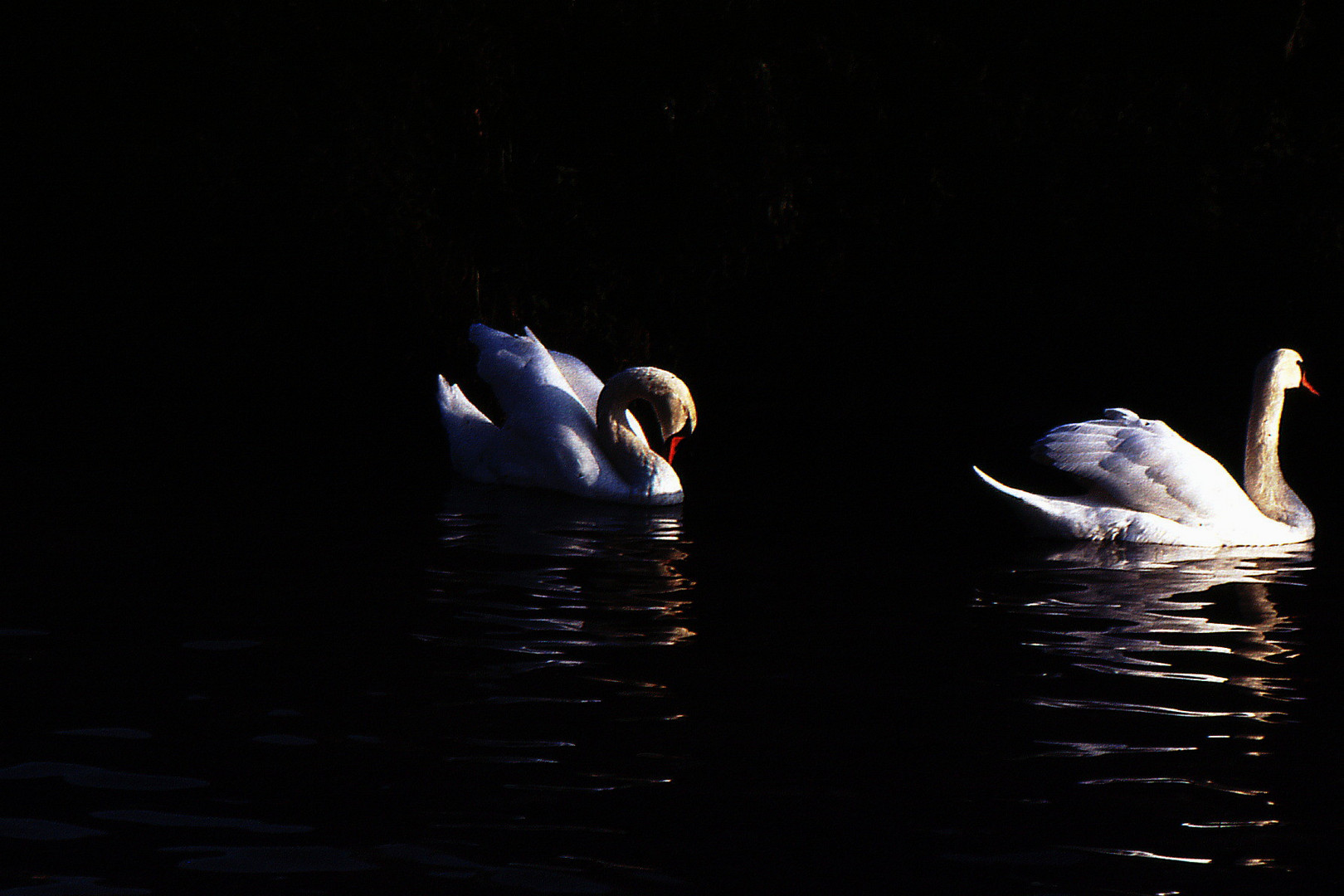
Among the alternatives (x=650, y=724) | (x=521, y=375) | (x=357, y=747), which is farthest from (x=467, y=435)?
(x=357, y=747)

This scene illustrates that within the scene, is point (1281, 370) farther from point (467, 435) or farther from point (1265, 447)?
point (467, 435)

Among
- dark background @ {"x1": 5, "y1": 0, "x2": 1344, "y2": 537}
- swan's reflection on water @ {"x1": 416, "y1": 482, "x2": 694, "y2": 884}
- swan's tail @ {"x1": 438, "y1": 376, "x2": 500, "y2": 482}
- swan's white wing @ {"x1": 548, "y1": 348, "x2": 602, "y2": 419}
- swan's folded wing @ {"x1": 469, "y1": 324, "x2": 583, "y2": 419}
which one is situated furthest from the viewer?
dark background @ {"x1": 5, "y1": 0, "x2": 1344, "y2": 537}

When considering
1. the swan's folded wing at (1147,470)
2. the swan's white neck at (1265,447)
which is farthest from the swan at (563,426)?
the swan's white neck at (1265,447)

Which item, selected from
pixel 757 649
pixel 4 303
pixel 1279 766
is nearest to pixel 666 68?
pixel 4 303

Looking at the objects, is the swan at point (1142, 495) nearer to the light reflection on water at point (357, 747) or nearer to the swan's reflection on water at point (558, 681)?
the swan's reflection on water at point (558, 681)

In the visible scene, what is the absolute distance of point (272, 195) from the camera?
614 inches

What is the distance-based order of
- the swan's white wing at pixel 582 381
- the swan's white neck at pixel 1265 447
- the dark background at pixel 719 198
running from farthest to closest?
the dark background at pixel 719 198 → the swan's white wing at pixel 582 381 → the swan's white neck at pixel 1265 447

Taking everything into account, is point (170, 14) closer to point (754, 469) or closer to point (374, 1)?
point (374, 1)

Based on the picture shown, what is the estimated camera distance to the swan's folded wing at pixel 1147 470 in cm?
835

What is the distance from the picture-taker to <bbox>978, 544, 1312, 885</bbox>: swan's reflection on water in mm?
3955

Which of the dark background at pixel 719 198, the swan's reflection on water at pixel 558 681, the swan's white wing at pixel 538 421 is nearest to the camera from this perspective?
the swan's reflection on water at pixel 558 681

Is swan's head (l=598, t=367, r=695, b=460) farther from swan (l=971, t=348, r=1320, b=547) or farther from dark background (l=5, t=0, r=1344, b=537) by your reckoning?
dark background (l=5, t=0, r=1344, b=537)

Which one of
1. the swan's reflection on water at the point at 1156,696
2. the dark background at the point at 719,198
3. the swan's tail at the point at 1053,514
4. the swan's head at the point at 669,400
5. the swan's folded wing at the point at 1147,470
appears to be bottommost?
the swan's reflection on water at the point at 1156,696

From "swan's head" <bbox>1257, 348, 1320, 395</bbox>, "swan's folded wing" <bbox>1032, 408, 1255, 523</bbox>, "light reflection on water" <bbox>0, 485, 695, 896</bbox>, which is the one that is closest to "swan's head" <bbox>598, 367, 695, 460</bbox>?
"swan's folded wing" <bbox>1032, 408, 1255, 523</bbox>
